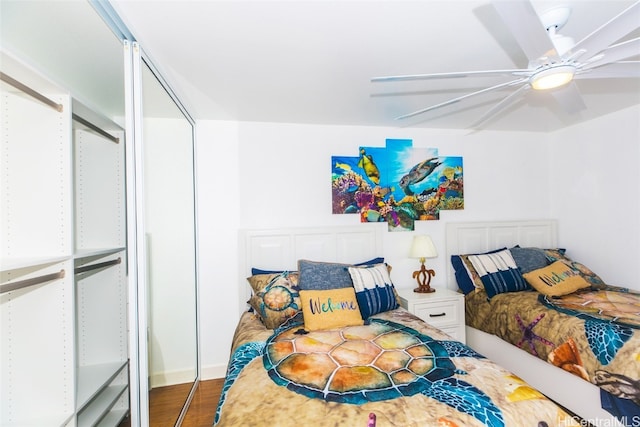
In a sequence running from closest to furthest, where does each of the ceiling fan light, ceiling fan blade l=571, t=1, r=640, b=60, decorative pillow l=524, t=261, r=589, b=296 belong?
1. ceiling fan blade l=571, t=1, r=640, b=60
2. the ceiling fan light
3. decorative pillow l=524, t=261, r=589, b=296

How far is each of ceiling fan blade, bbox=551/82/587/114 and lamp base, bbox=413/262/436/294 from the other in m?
1.71

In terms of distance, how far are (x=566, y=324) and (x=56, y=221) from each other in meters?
3.02

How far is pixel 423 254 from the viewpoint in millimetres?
2773

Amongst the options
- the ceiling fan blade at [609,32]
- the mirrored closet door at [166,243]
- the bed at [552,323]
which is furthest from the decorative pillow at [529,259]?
the mirrored closet door at [166,243]

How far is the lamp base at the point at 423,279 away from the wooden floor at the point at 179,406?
6.78 ft

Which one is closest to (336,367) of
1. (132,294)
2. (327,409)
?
(327,409)

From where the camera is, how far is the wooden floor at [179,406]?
1922mm

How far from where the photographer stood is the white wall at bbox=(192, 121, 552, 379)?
264 centimetres

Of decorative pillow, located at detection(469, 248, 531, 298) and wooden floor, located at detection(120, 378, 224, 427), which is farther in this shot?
decorative pillow, located at detection(469, 248, 531, 298)

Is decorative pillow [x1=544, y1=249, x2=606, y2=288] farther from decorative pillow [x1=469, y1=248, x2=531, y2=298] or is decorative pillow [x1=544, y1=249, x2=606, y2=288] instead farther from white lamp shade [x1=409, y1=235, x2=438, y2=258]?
white lamp shade [x1=409, y1=235, x2=438, y2=258]

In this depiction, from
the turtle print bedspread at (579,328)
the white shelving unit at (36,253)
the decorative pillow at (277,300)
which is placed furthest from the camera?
the decorative pillow at (277,300)

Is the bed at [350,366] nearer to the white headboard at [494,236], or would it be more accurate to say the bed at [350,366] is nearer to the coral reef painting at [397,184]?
the coral reef painting at [397,184]

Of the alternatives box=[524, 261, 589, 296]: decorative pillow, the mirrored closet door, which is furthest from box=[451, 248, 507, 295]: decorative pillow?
the mirrored closet door

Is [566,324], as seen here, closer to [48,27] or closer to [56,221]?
[56,221]
